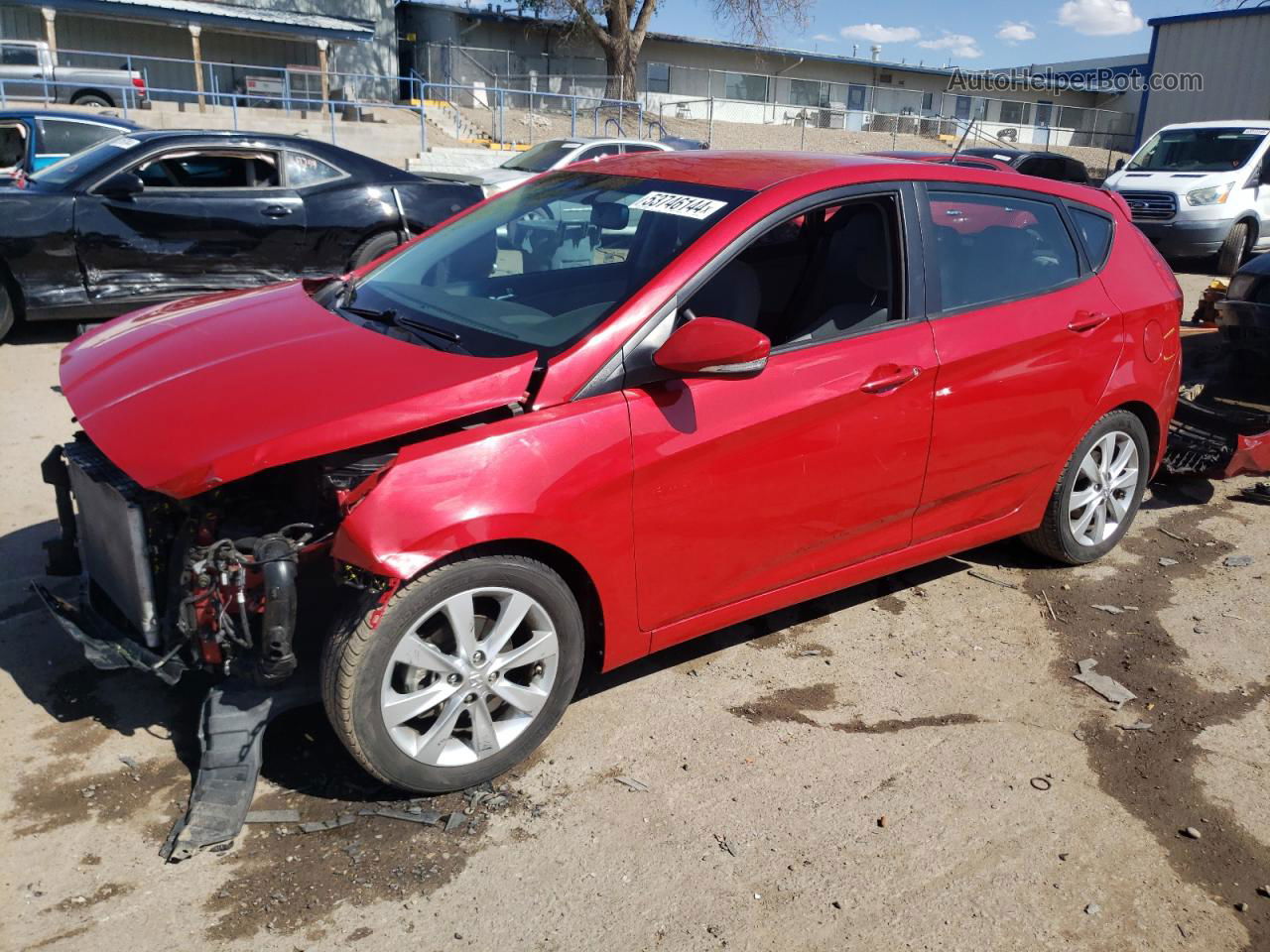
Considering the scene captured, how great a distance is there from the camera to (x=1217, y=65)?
26391 millimetres

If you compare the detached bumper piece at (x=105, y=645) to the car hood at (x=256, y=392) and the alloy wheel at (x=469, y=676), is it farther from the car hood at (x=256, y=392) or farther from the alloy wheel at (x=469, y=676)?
the alloy wheel at (x=469, y=676)

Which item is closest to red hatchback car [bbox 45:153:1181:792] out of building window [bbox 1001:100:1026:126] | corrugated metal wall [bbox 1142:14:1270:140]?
corrugated metal wall [bbox 1142:14:1270:140]

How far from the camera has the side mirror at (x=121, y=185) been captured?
7.69m

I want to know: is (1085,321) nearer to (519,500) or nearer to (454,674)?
(519,500)

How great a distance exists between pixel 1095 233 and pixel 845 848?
299 centimetres

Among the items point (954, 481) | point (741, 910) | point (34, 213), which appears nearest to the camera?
point (741, 910)

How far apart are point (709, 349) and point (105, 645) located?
6.46ft

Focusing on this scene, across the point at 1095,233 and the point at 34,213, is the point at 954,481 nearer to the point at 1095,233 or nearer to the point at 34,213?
the point at 1095,233

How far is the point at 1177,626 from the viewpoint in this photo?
4.38 meters

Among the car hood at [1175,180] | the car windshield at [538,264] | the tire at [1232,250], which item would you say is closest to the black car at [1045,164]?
the car hood at [1175,180]

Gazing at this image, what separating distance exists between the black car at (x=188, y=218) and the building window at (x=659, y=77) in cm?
3616

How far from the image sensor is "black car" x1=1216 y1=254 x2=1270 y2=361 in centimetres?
630

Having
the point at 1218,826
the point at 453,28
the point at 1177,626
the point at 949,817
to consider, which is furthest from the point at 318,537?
the point at 453,28

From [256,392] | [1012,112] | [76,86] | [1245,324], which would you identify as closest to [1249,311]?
[1245,324]
